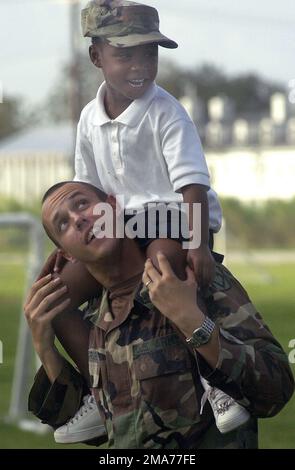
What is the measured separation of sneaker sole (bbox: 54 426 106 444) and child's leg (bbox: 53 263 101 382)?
11 centimetres

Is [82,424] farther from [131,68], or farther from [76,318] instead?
[131,68]

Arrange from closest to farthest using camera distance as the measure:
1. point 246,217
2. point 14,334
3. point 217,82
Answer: point 14,334 < point 246,217 < point 217,82

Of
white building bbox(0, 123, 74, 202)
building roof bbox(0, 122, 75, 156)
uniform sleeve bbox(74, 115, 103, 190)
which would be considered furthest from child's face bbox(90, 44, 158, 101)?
building roof bbox(0, 122, 75, 156)

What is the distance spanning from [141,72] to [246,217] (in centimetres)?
2429

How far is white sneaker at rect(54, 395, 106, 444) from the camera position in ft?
9.06

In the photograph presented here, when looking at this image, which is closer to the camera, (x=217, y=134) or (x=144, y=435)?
(x=144, y=435)

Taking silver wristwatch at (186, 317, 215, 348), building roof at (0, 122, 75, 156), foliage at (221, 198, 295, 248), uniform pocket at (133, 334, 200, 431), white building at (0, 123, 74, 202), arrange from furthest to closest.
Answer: foliage at (221, 198, 295, 248) → building roof at (0, 122, 75, 156) → white building at (0, 123, 74, 202) → uniform pocket at (133, 334, 200, 431) → silver wristwatch at (186, 317, 215, 348)

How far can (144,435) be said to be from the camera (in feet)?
8.56

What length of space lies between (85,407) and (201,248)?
448mm

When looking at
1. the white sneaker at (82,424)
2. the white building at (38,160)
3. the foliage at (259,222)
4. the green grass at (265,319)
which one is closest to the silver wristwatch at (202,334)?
the white sneaker at (82,424)

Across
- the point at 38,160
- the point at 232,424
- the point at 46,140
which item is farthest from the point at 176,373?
the point at 38,160

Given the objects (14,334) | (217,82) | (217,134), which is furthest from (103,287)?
(217,82)

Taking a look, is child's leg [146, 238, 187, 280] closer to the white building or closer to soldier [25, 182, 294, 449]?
soldier [25, 182, 294, 449]

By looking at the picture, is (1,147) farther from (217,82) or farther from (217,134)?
(217,82)
